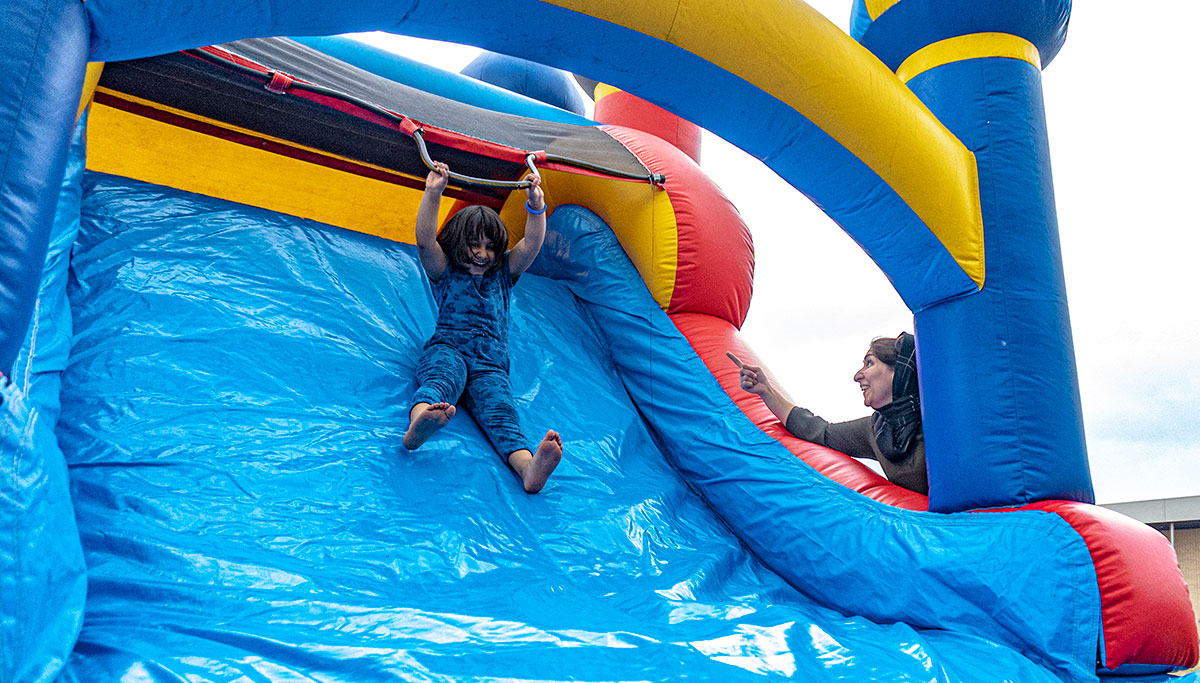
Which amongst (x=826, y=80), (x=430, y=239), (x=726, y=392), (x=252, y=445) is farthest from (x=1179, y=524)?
(x=252, y=445)

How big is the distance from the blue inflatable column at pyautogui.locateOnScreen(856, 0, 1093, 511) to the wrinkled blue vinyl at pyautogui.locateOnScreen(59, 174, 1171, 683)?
30 cm

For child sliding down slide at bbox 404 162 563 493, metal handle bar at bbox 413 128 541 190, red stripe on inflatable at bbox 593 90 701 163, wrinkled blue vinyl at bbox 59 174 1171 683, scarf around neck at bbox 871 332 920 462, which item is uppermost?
red stripe on inflatable at bbox 593 90 701 163

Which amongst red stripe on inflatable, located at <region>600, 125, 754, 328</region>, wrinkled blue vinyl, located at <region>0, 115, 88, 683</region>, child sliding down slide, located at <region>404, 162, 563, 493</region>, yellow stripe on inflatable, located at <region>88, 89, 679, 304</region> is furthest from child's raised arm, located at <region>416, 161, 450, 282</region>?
→ wrinkled blue vinyl, located at <region>0, 115, 88, 683</region>

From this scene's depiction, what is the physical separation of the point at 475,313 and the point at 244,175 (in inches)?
33.3

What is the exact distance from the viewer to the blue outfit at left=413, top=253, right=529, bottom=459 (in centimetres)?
159

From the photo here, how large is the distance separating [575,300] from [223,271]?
0.98 metres

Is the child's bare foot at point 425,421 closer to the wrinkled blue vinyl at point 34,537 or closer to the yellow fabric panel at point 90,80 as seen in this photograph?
the wrinkled blue vinyl at point 34,537

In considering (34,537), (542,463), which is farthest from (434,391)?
(34,537)

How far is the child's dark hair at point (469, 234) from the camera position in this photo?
1.79 m

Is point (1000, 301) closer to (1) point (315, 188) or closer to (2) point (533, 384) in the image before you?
(2) point (533, 384)

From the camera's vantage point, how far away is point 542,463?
1431 mm

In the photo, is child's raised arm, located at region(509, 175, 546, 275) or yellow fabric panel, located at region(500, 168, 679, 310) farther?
yellow fabric panel, located at region(500, 168, 679, 310)

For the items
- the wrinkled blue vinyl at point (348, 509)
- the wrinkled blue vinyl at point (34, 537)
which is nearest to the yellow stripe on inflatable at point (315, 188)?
the wrinkled blue vinyl at point (348, 509)

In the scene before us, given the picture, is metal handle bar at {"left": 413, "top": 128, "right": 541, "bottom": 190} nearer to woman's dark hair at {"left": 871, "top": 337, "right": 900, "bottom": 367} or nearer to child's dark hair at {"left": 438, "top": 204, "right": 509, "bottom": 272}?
child's dark hair at {"left": 438, "top": 204, "right": 509, "bottom": 272}
